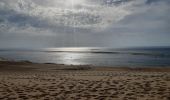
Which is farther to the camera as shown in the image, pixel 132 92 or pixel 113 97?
pixel 132 92

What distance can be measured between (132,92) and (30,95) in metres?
4.87

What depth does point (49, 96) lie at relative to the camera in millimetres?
10344

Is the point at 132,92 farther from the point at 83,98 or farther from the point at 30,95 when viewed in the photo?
the point at 30,95

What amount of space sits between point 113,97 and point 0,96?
5174 millimetres

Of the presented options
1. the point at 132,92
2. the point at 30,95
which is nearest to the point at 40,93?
the point at 30,95

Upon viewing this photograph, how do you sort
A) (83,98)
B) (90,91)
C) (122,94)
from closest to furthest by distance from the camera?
(83,98) < (122,94) < (90,91)

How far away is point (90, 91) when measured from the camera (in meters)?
11.4

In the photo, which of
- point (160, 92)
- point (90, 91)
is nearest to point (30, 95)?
point (90, 91)

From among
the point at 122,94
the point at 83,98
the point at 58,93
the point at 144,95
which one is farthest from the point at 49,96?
the point at 144,95

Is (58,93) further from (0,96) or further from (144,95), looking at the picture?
(144,95)

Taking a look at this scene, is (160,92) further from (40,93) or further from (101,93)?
(40,93)

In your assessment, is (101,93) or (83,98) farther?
(101,93)

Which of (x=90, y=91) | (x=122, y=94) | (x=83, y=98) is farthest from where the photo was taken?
(x=90, y=91)

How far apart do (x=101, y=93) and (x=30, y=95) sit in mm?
3370
